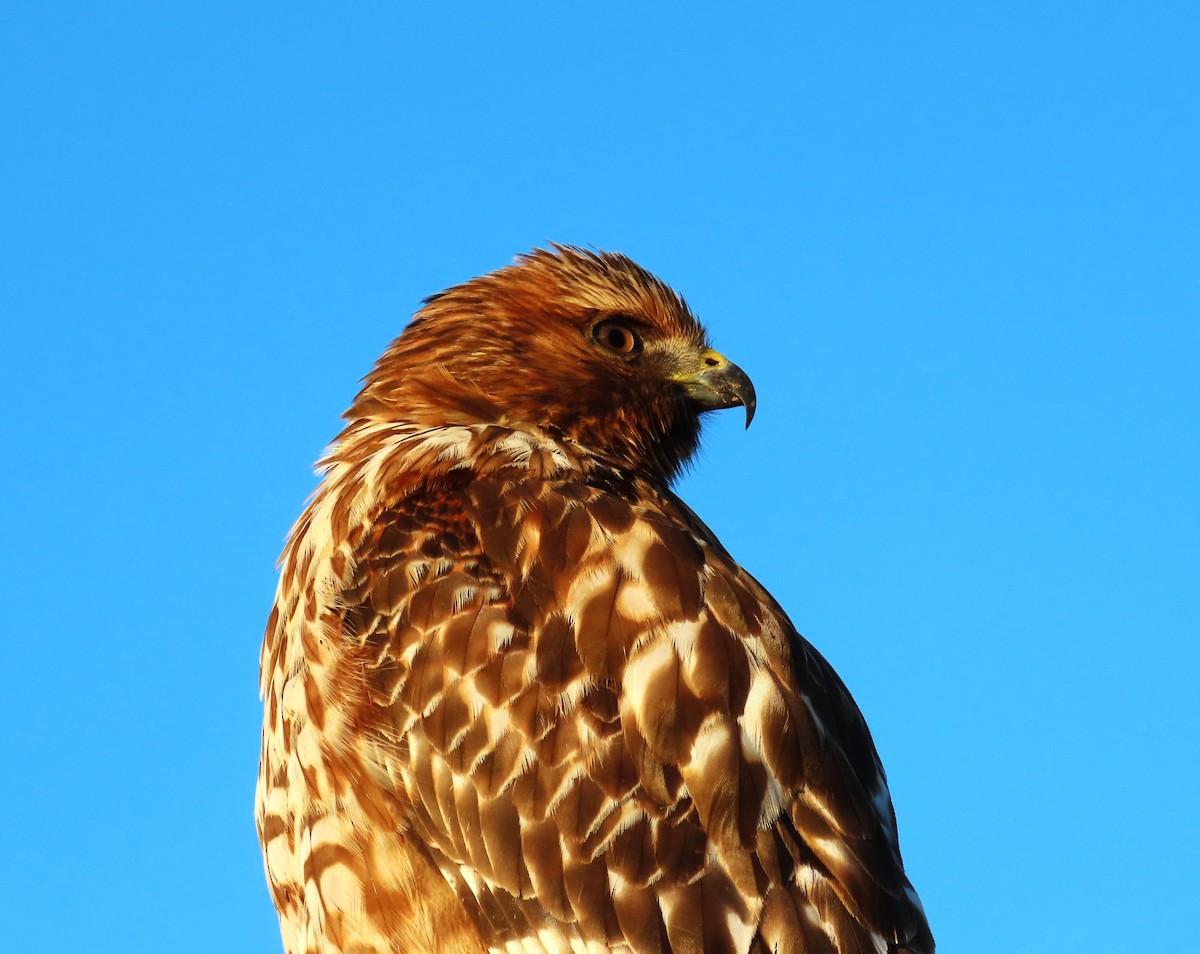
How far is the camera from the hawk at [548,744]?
4355 millimetres

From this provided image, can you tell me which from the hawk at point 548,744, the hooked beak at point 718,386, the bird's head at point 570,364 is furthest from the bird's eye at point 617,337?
the hawk at point 548,744

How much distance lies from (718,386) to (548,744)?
2.08m

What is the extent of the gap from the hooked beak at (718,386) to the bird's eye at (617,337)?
0.21 metres

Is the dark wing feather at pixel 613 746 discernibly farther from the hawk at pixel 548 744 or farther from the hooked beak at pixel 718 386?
the hooked beak at pixel 718 386

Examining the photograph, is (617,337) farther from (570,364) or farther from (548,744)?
(548,744)

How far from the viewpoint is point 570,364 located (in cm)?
585

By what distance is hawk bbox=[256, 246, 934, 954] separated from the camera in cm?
436

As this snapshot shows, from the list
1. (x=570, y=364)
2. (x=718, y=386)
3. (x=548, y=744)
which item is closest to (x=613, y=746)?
(x=548, y=744)

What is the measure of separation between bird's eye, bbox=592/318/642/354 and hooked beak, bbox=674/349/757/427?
0.21 m

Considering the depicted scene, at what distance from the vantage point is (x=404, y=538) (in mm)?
4840

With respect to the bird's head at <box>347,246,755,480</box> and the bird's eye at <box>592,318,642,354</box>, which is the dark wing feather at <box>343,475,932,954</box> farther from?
the bird's eye at <box>592,318,642,354</box>

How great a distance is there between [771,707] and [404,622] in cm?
106

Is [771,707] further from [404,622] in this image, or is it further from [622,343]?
[622,343]

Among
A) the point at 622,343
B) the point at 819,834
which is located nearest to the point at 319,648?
the point at 819,834
